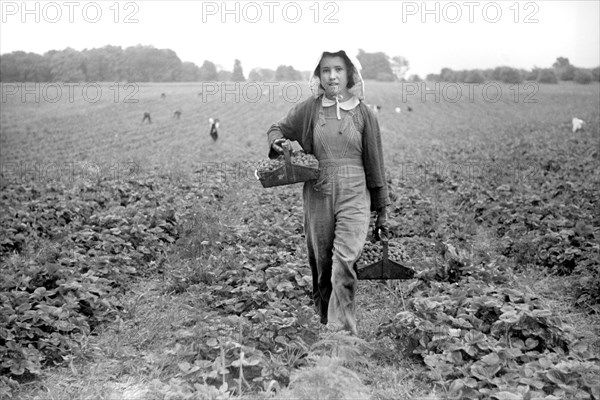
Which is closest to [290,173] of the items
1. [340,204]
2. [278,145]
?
[278,145]

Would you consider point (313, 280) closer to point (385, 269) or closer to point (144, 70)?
point (385, 269)

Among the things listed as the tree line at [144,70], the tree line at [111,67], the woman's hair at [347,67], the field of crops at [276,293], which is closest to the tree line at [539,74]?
the tree line at [144,70]

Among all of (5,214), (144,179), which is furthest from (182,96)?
(5,214)

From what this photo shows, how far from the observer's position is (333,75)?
402 centimetres

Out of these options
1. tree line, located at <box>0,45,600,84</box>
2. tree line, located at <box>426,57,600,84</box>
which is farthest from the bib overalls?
tree line, located at <box>426,57,600,84</box>

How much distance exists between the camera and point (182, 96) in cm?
4900

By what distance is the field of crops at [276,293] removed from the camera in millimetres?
3473

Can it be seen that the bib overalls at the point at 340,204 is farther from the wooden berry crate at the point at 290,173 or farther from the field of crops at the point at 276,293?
the field of crops at the point at 276,293

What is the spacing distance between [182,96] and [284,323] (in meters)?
47.0

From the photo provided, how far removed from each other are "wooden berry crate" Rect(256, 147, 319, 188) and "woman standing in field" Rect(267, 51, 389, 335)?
0.14 m

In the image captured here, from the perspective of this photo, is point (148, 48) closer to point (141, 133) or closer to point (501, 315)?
point (141, 133)

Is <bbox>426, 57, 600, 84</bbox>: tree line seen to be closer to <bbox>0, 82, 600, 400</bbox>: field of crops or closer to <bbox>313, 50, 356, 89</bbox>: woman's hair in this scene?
<bbox>0, 82, 600, 400</bbox>: field of crops

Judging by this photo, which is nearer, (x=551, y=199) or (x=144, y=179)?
(x=551, y=199)

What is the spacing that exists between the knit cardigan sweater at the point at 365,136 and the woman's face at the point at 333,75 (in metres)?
0.14
